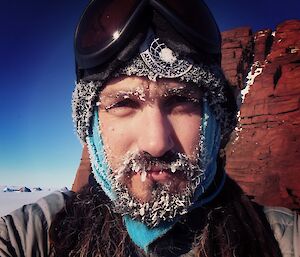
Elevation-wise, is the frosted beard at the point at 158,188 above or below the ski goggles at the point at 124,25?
below

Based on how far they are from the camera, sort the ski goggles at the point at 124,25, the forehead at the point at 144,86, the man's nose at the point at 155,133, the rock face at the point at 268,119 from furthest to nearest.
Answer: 1. the rock face at the point at 268,119
2. the ski goggles at the point at 124,25
3. the forehead at the point at 144,86
4. the man's nose at the point at 155,133

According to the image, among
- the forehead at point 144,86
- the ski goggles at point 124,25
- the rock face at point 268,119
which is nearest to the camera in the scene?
the forehead at point 144,86

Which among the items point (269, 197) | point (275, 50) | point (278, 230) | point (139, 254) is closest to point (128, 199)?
point (139, 254)

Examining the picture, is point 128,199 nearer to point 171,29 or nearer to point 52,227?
point 52,227

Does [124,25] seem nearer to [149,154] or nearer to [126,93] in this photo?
[126,93]

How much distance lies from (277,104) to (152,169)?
26.2 m

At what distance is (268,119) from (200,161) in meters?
25.6

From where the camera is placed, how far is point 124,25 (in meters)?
1.71

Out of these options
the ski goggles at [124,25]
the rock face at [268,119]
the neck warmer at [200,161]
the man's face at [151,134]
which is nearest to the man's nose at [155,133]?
the man's face at [151,134]

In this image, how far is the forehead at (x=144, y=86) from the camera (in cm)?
155

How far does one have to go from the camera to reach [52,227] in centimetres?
162

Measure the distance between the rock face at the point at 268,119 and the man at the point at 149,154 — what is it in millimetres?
11963

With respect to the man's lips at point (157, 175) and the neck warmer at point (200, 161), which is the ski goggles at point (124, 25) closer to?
the neck warmer at point (200, 161)

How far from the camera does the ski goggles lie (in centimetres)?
169
